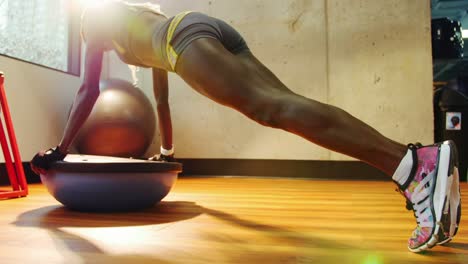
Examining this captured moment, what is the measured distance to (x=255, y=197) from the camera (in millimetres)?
2693

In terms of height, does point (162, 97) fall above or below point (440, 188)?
above

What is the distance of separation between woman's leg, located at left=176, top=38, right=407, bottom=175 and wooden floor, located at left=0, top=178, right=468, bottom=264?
33cm

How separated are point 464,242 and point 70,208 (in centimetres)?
185

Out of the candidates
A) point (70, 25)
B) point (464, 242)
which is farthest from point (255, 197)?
point (70, 25)

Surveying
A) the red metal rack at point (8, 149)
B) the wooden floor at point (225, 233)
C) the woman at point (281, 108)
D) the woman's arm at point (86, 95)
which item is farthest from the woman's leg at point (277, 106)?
the red metal rack at point (8, 149)

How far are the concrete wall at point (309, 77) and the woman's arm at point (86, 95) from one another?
6.66ft

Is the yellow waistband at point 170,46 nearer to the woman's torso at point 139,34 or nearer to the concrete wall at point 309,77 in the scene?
the woman's torso at point 139,34

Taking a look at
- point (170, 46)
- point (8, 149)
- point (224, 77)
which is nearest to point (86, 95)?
point (170, 46)

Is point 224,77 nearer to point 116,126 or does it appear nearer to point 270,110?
point 270,110

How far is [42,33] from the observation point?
4.01 metres

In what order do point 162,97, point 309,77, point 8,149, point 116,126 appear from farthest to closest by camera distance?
point 309,77 → point 116,126 → point 8,149 → point 162,97

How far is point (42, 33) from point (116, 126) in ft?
4.30

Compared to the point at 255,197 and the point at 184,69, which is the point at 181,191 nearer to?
the point at 255,197

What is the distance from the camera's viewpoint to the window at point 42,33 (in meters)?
3.59
